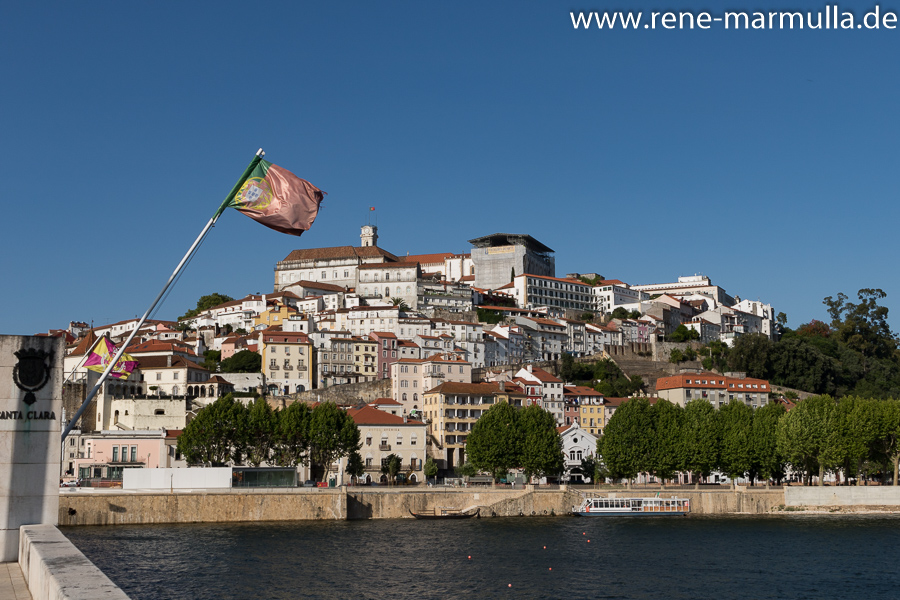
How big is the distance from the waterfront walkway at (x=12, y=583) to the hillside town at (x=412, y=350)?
3262cm

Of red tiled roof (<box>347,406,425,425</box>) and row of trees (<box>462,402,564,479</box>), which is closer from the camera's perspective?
row of trees (<box>462,402,564,479</box>)

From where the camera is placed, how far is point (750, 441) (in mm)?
71750

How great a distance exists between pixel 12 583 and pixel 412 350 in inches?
3851

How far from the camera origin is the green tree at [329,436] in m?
67.6

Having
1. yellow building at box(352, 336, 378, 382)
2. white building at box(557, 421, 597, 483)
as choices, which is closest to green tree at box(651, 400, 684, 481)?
white building at box(557, 421, 597, 483)

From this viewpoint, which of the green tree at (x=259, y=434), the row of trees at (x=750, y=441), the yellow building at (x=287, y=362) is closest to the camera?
the green tree at (x=259, y=434)

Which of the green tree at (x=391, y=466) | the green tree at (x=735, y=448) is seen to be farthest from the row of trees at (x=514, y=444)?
the green tree at (x=735, y=448)

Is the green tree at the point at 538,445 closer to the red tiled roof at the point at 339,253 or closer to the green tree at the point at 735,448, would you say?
the green tree at the point at 735,448

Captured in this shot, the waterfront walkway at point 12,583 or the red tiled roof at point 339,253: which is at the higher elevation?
the red tiled roof at point 339,253

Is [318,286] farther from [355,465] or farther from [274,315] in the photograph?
[355,465]

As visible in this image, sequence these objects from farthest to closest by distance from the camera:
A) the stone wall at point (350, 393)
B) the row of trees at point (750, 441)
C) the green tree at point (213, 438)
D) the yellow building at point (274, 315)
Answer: the yellow building at point (274, 315), the stone wall at point (350, 393), the row of trees at point (750, 441), the green tree at point (213, 438)

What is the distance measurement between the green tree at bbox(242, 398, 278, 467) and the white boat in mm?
21830

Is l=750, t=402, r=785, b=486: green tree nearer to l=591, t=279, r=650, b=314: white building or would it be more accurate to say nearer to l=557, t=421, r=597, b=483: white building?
l=557, t=421, r=597, b=483: white building

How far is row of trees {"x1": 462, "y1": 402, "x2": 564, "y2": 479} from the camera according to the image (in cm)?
7044
